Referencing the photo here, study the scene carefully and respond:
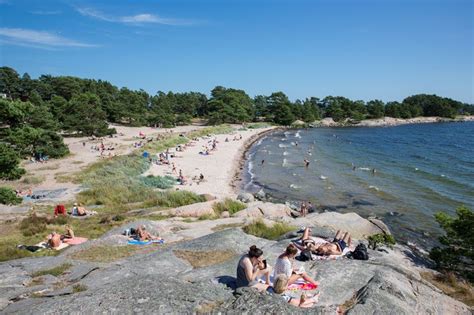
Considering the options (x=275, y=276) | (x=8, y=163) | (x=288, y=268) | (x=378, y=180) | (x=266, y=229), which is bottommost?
(x=378, y=180)

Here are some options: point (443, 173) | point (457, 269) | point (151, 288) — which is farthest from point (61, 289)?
point (443, 173)

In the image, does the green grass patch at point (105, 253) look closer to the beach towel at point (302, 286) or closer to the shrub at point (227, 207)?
the beach towel at point (302, 286)

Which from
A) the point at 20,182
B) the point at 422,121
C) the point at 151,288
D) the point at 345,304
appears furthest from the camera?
the point at 422,121

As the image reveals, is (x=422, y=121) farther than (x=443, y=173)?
Yes

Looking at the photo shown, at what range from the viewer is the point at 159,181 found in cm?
3297

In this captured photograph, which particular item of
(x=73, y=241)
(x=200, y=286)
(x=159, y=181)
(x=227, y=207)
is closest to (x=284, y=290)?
(x=200, y=286)

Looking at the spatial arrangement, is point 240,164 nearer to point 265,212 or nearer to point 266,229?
point 265,212

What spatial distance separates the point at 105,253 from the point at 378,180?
32.5m

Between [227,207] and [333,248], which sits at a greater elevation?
[333,248]

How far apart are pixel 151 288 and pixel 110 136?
59.8m

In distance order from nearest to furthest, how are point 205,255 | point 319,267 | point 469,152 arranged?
point 319,267
point 205,255
point 469,152

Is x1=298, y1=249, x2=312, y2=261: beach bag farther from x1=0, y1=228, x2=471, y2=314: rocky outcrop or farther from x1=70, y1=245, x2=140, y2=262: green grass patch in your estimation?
x1=70, y1=245, x2=140, y2=262: green grass patch

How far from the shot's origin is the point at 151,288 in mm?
7359

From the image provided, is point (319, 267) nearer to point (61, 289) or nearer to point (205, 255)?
point (205, 255)
